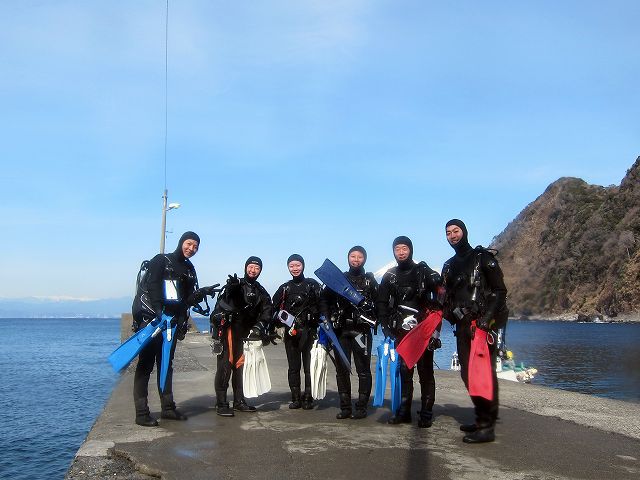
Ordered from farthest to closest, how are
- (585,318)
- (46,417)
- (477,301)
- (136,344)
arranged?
(585,318), (46,417), (136,344), (477,301)

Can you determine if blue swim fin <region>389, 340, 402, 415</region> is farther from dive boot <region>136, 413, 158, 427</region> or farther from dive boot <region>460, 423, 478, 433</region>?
dive boot <region>136, 413, 158, 427</region>

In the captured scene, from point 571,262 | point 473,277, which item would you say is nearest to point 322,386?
point 473,277

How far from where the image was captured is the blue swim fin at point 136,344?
21.1ft

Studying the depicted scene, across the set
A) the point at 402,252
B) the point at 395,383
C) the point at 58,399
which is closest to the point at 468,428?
the point at 395,383

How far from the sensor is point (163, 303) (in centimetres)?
651

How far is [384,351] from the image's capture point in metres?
6.86

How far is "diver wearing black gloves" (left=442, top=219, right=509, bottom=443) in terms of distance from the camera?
5.63m

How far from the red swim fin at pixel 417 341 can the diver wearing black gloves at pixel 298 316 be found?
52.2 inches

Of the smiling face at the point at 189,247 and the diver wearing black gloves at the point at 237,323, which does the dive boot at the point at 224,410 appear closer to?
the diver wearing black gloves at the point at 237,323

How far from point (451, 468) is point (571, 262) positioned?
499 ft

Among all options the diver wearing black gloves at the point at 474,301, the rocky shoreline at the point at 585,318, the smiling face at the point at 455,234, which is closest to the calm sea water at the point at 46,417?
the diver wearing black gloves at the point at 474,301

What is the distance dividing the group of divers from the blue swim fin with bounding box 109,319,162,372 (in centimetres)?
5

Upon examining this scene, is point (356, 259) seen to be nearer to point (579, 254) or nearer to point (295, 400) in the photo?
point (295, 400)

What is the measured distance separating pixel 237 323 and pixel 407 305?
203 cm
